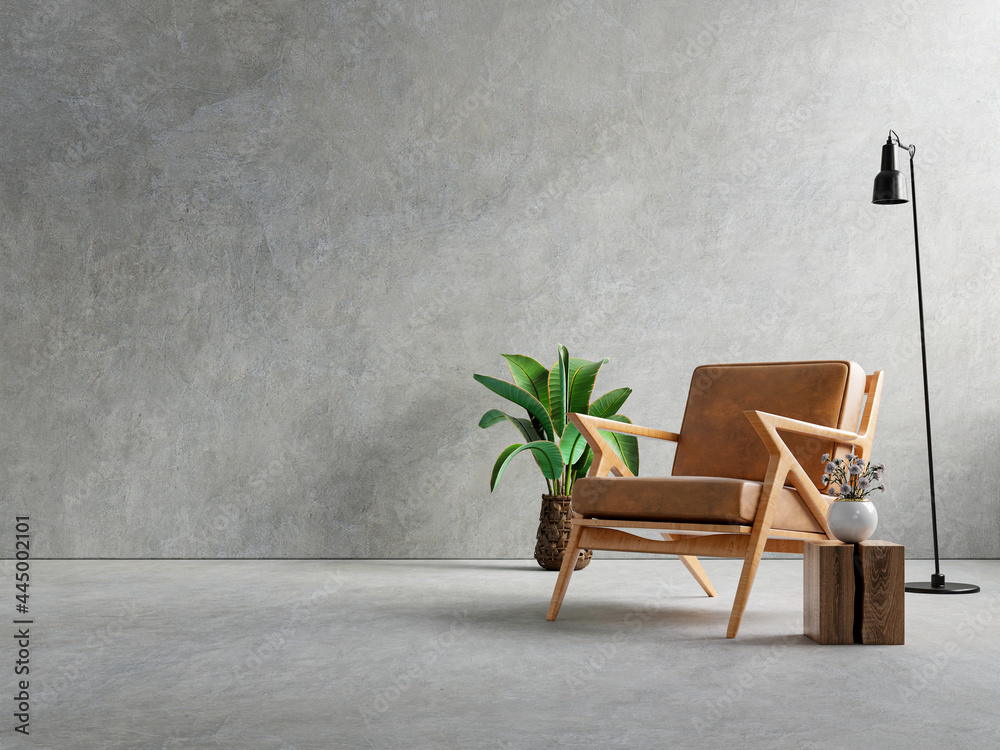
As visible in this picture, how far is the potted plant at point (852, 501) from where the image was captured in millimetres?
2248

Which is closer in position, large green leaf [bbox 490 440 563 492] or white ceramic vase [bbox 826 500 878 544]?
white ceramic vase [bbox 826 500 878 544]

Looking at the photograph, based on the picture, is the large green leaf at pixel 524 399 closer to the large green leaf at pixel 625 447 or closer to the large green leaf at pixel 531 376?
the large green leaf at pixel 531 376

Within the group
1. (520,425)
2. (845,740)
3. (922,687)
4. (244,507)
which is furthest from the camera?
(244,507)

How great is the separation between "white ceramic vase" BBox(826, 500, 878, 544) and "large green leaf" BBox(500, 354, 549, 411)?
1788 millimetres

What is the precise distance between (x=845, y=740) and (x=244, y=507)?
3368 millimetres

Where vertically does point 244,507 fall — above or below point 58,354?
below

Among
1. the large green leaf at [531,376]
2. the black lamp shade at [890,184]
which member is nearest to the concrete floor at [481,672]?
the large green leaf at [531,376]

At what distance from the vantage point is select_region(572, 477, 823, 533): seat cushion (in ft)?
7.45

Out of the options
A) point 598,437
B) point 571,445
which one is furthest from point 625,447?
point 598,437

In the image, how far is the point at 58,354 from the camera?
14.0ft

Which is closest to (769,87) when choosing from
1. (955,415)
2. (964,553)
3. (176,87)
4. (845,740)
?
(955,415)

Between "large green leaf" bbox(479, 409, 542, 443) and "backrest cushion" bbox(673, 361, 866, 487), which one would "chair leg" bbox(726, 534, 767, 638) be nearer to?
"backrest cushion" bbox(673, 361, 866, 487)

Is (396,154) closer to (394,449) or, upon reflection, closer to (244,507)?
(394,449)

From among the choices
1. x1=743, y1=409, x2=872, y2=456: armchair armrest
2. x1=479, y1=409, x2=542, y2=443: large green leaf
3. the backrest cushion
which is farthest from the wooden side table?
x1=479, y1=409, x2=542, y2=443: large green leaf
